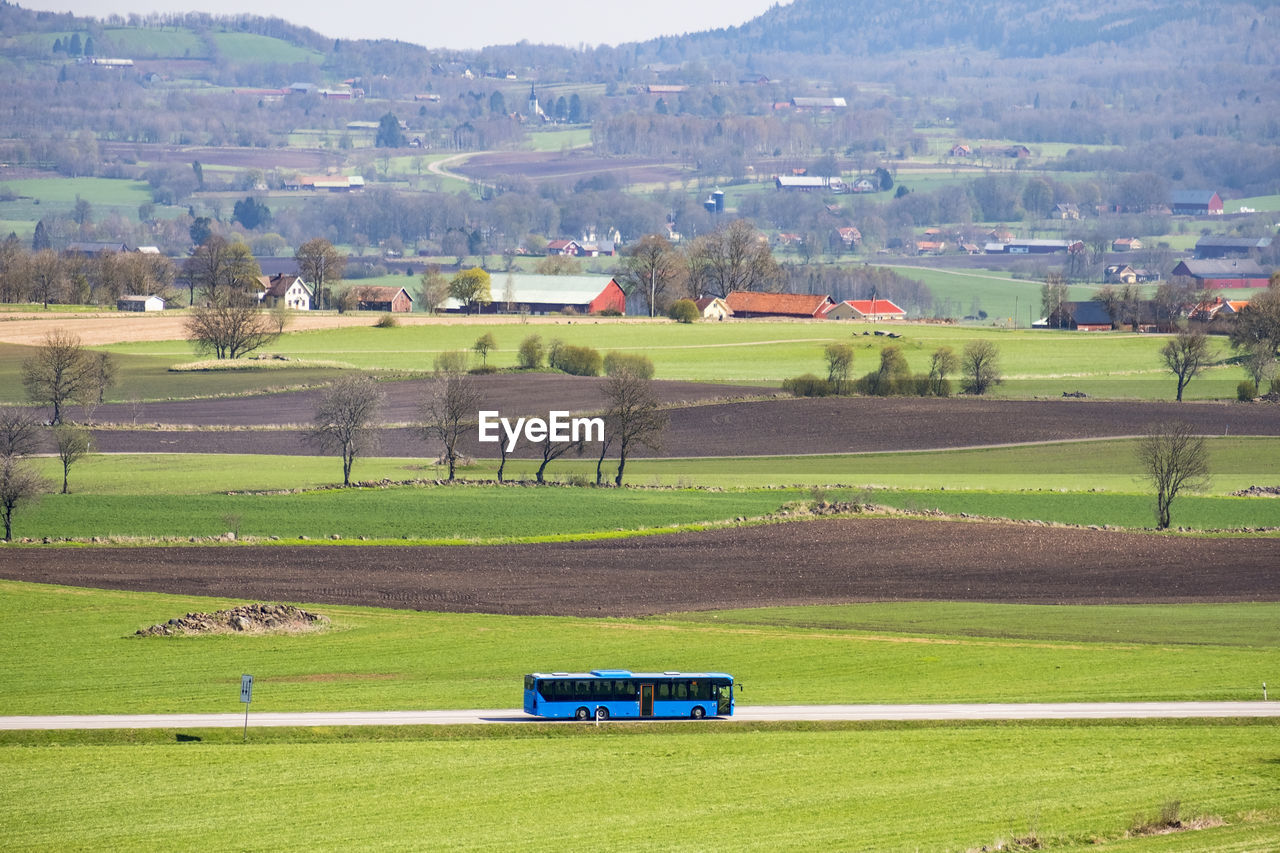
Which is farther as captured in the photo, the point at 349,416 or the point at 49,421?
the point at 49,421

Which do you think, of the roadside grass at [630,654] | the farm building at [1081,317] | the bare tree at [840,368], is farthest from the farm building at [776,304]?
the roadside grass at [630,654]

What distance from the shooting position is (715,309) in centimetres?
16825

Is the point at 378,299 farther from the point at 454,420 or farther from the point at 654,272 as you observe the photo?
the point at 454,420

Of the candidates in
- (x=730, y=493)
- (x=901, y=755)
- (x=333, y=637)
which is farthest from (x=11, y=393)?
(x=901, y=755)

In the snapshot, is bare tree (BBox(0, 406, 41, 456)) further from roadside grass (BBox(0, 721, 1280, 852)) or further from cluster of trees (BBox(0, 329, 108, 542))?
roadside grass (BBox(0, 721, 1280, 852))

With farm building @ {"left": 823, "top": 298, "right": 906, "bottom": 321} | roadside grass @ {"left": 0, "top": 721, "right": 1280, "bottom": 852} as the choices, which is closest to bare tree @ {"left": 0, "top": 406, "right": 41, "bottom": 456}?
roadside grass @ {"left": 0, "top": 721, "right": 1280, "bottom": 852}

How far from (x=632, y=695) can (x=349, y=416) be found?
148 feet

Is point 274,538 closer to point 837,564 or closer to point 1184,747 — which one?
point 837,564

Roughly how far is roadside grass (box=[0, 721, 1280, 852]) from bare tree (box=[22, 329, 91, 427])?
6205 cm

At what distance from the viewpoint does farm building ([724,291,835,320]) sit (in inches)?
6629

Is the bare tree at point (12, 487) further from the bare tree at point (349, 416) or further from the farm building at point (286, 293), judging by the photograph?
the farm building at point (286, 293)

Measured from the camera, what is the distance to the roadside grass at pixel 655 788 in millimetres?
26938

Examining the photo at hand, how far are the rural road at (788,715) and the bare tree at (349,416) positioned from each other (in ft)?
138

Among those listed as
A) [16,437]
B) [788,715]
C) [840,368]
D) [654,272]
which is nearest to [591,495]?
[16,437]
